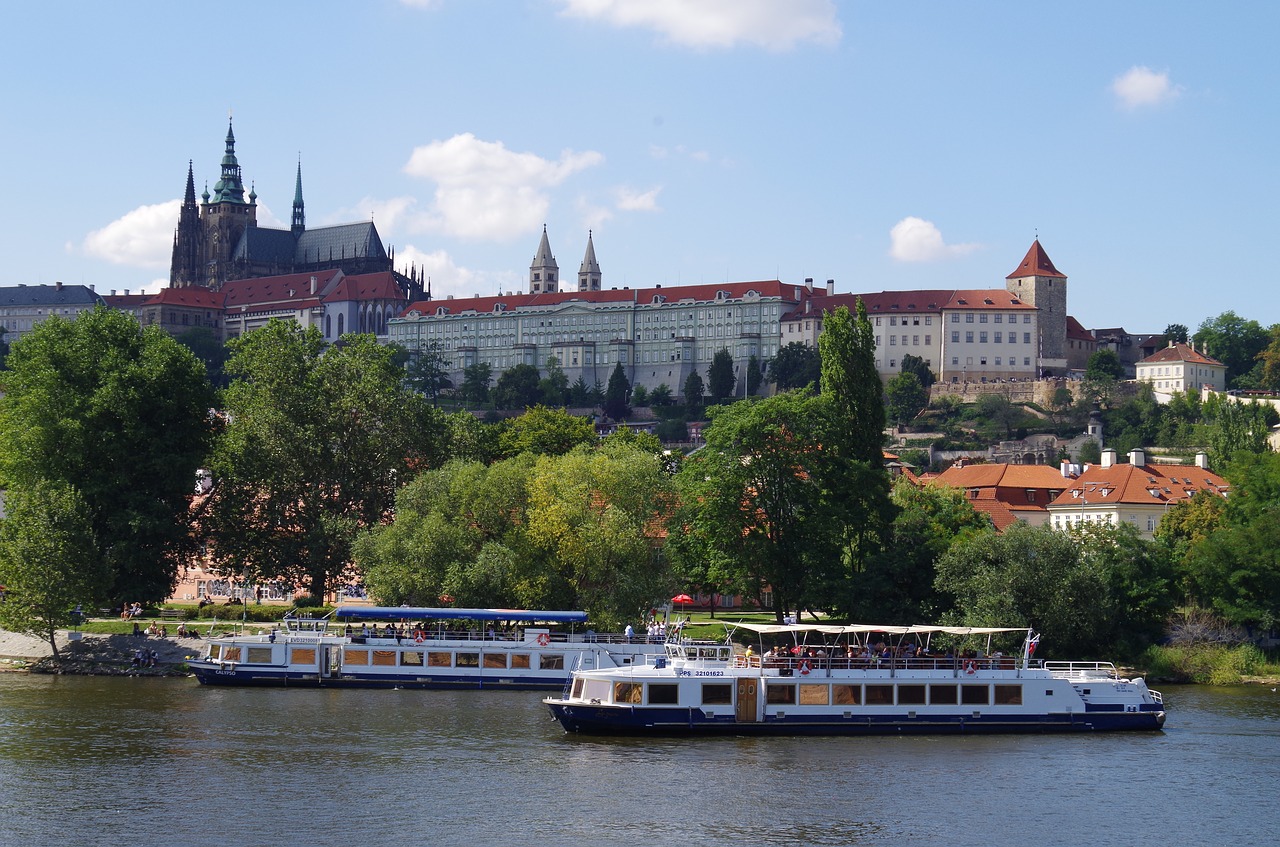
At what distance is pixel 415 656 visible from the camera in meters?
61.6

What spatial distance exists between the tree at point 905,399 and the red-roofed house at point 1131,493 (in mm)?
80535

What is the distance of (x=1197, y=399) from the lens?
183 metres

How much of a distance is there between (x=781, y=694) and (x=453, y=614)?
14.5 metres

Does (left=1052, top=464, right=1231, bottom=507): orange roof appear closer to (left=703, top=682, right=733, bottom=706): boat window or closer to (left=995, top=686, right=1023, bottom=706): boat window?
(left=995, top=686, right=1023, bottom=706): boat window

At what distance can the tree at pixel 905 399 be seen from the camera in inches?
7603

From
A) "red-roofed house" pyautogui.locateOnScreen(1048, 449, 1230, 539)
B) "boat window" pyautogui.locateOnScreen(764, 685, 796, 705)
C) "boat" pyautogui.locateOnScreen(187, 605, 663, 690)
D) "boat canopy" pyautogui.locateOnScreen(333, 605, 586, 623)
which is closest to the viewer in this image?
"boat window" pyautogui.locateOnScreen(764, 685, 796, 705)

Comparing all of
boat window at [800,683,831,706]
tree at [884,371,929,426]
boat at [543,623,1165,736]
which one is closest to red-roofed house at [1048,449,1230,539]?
boat at [543,623,1165,736]

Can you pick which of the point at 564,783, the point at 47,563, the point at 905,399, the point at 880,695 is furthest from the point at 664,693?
the point at 905,399

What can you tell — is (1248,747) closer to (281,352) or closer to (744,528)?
(744,528)

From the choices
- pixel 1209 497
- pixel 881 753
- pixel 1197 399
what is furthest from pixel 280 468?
pixel 1197 399

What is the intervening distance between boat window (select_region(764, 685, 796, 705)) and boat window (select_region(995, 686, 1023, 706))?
6.04m

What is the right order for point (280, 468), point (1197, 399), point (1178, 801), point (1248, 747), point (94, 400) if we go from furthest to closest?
point (1197, 399) → point (280, 468) → point (94, 400) → point (1248, 747) → point (1178, 801)

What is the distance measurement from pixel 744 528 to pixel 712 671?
20418 mm

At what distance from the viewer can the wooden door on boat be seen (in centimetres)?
4916
